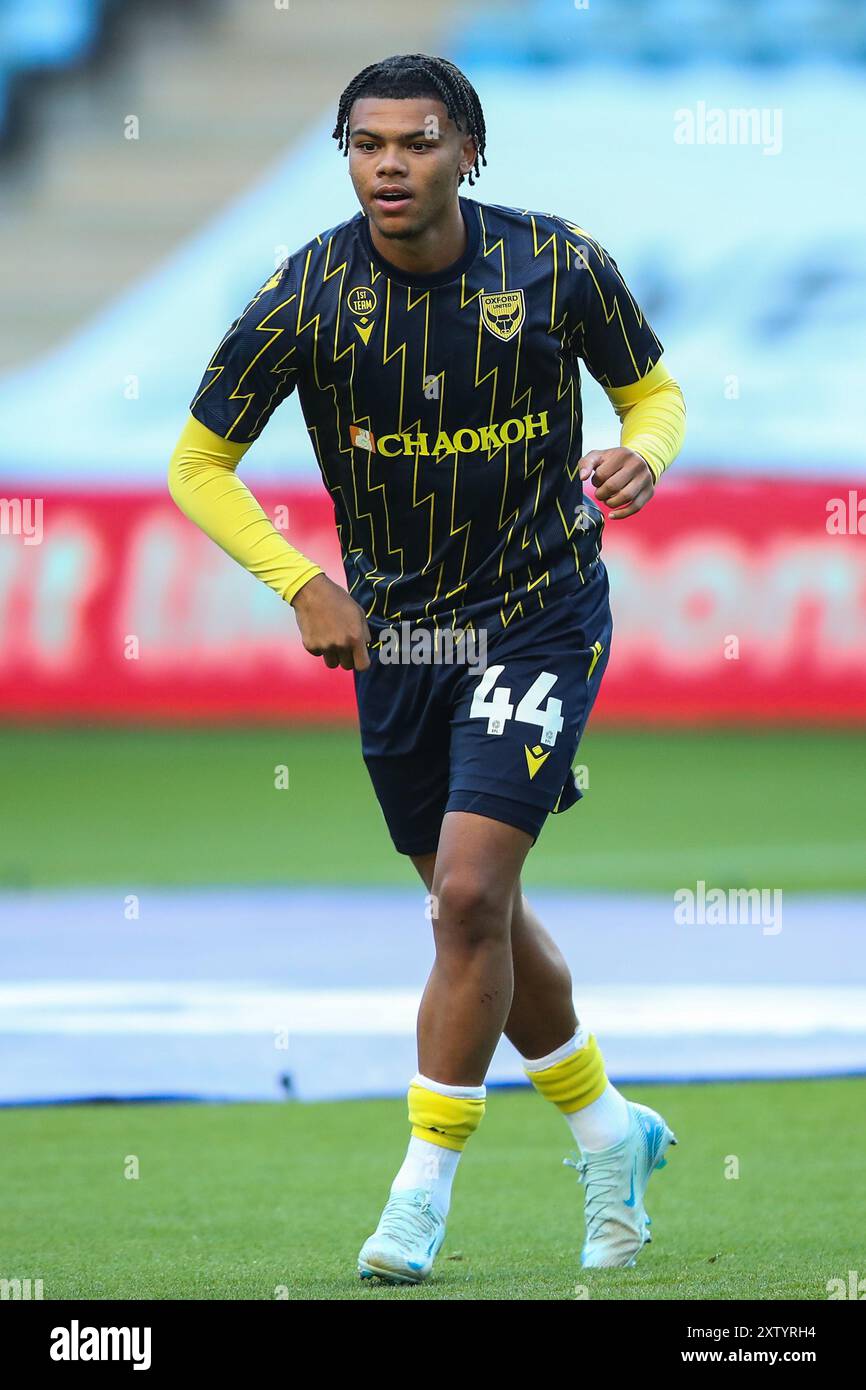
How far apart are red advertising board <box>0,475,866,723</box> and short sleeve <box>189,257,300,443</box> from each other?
905cm

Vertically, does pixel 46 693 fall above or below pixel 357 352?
above

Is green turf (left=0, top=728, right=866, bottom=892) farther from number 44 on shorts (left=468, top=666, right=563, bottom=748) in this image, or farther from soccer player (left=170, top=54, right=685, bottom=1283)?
number 44 on shorts (left=468, top=666, right=563, bottom=748)

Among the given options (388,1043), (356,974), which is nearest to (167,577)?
(356,974)

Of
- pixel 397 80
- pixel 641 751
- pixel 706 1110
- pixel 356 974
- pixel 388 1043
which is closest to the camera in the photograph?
pixel 397 80

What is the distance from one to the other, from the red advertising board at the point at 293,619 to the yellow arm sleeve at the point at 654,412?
343 inches

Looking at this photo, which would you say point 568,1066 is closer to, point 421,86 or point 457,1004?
point 457,1004

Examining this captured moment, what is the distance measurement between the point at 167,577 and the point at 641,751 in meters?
3.31

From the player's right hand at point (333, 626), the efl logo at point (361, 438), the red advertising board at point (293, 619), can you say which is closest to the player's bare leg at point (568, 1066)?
the player's right hand at point (333, 626)

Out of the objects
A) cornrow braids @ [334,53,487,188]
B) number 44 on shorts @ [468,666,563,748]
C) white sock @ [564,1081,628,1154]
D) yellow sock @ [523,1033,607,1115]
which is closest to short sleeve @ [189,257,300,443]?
cornrow braids @ [334,53,487,188]

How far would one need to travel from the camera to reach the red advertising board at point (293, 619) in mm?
12750

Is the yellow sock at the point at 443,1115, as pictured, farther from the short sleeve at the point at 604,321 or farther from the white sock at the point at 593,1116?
the short sleeve at the point at 604,321

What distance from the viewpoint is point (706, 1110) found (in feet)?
16.6

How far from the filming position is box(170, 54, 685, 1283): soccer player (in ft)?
11.5

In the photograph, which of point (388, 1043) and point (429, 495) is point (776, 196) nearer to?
point (388, 1043)
